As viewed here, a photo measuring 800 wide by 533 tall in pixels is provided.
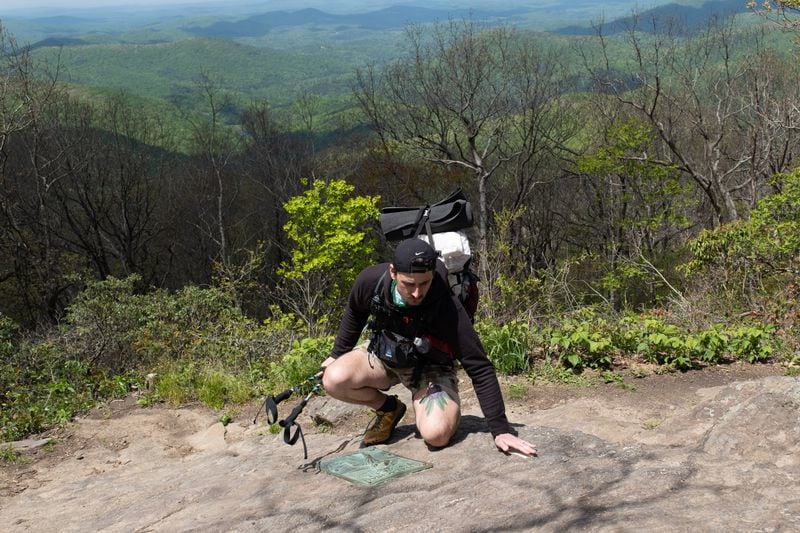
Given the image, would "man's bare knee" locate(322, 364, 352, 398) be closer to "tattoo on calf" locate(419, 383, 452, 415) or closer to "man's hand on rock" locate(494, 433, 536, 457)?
"tattoo on calf" locate(419, 383, 452, 415)

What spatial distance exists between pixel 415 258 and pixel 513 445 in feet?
3.65

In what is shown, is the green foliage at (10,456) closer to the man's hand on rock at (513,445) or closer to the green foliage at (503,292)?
the man's hand on rock at (513,445)

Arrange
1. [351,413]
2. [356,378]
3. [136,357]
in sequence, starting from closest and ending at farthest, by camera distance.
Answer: [356,378]
[351,413]
[136,357]

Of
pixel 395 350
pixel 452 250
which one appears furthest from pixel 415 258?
pixel 395 350

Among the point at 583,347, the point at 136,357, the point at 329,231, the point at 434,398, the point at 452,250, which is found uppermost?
the point at 452,250

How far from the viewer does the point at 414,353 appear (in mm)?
3998

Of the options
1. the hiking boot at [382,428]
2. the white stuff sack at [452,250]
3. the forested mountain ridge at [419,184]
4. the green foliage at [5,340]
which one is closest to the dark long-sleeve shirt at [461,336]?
the white stuff sack at [452,250]

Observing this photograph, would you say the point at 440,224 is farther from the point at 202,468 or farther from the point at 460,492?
the point at 202,468

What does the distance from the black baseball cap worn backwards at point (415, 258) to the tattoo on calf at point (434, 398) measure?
83 cm

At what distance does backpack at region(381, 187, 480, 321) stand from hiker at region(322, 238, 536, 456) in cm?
15

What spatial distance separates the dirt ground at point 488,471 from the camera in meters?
2.88

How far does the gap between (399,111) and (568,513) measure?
29455 mm

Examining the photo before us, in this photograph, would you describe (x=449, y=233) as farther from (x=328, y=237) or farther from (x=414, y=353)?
(x=328, y=237)

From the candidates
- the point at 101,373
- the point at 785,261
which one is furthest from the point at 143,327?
the point at 785,261
